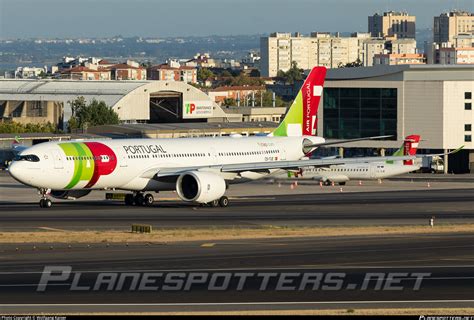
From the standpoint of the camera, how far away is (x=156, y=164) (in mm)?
76375

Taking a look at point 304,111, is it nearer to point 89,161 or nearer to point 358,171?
point 89,161

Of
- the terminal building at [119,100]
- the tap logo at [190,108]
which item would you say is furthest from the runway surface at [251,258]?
the tap logo at [190,108]

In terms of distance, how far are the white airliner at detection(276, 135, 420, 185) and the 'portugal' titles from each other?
30.8m

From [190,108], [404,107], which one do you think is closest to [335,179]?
[404,107]

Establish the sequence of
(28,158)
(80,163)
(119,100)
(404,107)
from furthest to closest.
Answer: (119,100)
(404,107)
(80,163)
(28,158)

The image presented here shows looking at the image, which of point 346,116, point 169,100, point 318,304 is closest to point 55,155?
point 318,304

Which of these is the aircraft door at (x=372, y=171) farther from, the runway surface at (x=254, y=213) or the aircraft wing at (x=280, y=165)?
the aircraft wing at (x=280, y=165)

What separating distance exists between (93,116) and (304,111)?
70130 millimetres

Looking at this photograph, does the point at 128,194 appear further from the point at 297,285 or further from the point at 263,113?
the point at 263,113

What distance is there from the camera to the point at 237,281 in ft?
140

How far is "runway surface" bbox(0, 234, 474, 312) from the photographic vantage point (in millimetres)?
37969

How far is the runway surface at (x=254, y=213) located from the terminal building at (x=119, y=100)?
243ft

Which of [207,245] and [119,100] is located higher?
[119,100]

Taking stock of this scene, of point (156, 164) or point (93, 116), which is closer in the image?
point (156, 164)
